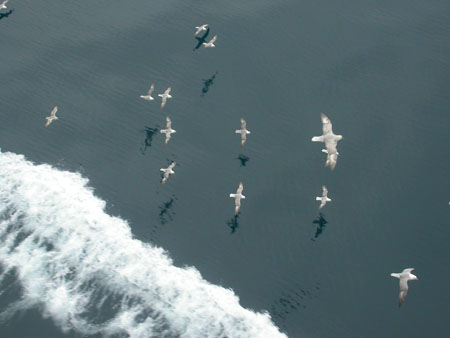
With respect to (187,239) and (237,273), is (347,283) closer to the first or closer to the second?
(237,273)

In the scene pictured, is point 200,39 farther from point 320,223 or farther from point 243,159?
point 320,223

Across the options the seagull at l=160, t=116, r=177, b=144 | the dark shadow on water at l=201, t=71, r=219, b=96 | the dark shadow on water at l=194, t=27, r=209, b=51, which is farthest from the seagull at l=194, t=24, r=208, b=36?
the seagull at l=160, t=116, r=177, b=144

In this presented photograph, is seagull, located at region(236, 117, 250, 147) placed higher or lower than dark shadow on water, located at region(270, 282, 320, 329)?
higher

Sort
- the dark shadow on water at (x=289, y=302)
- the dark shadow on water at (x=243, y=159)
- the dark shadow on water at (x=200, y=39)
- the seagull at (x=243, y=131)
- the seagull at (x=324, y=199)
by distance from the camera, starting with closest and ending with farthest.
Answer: the dark shadow on water at (x=289, y=302)
the seagull at (x=324, y=199)
the dark shadow on water at (x=243, y=159)
the seagull at (x=243, y=131)
the dark shadow on water at (x=200, y=39)

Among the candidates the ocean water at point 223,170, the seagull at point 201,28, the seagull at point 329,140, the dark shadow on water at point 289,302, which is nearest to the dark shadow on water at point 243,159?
the ocean water at point 223,170

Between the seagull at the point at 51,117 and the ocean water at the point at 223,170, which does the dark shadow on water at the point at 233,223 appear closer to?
the ocean water at the point at 223,170

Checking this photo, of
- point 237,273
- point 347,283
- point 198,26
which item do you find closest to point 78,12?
point 198,26

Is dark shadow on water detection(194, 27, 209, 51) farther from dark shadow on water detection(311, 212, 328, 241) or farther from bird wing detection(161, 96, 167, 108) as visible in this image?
dark shadow on water detection(311, 212, 328, 241)
